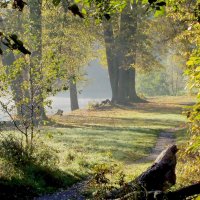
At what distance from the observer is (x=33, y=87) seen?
61.0ft

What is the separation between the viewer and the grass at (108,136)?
1902cm

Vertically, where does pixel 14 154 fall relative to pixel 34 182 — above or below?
above

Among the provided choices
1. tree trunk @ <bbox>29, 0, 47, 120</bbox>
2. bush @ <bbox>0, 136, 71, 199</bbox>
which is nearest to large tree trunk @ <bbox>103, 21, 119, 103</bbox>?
tree trunk @ <bbox>29, 0, 47, 120</bbox>

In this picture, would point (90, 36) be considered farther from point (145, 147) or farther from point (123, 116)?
point (145, 147)

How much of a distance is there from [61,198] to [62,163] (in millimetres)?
5487

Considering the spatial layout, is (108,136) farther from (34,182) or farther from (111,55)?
(111,55)

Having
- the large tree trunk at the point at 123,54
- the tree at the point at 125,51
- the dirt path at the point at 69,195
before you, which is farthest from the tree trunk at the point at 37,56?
the tree at the point at 125,51

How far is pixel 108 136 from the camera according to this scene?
3172 cm

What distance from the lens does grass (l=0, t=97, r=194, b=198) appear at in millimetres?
19016

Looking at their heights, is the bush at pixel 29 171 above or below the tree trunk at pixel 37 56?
below

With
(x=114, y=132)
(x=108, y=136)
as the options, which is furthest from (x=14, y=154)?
(x=114, y=132)

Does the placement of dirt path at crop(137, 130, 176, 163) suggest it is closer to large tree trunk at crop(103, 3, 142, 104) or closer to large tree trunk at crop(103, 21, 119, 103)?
large tree trunk at crop(103, 3, 142, 104)

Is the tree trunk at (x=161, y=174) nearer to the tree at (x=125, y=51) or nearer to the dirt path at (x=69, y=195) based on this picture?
the dirt path at (x=69, y=195)

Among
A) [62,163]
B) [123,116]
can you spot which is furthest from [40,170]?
[123,116]
